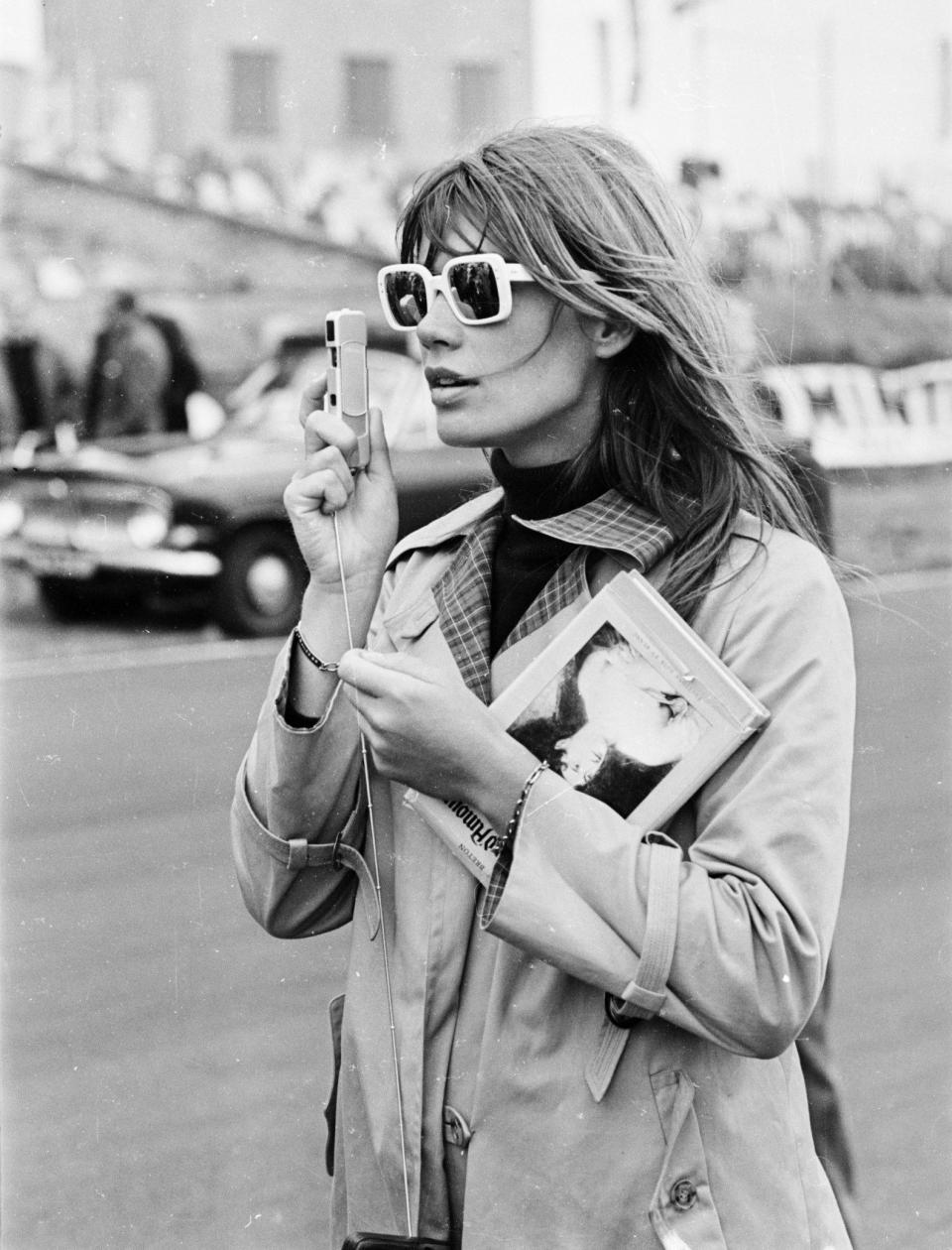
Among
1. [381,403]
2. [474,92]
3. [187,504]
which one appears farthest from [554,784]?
[187,504]

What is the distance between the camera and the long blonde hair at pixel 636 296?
1.69 m

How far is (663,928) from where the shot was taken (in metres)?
1.45

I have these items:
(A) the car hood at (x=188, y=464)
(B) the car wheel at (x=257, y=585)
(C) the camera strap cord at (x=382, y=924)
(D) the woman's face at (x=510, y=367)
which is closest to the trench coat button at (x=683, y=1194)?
(C) the camera strap cord at (x=382, y=924)

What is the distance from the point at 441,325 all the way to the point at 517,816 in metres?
0.57

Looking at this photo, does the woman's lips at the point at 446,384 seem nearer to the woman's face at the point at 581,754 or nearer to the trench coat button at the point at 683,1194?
the woman's face at the point at 581,754

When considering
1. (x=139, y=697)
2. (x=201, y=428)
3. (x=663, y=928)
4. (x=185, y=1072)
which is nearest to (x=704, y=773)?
(x=663, y=928)

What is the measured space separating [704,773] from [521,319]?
549 millimetres

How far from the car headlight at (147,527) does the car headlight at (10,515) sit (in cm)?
100

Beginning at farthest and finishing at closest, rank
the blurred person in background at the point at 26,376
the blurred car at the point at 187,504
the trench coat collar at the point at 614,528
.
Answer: the blurred person in background at the point at 26,376, the blurred car at the point at 187,504, the trench coat collar at the point at 614,528

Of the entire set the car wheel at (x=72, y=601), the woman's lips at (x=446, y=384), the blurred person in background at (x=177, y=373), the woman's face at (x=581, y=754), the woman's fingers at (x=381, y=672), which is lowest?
the car wheel at (x=72, y=601)

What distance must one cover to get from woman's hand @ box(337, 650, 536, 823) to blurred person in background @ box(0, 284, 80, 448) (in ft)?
25.9

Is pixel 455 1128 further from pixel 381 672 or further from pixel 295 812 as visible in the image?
pixel 381 672

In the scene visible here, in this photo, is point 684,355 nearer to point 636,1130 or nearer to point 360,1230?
point 636,1130

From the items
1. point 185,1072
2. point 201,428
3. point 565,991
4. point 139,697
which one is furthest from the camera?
point 201,428
